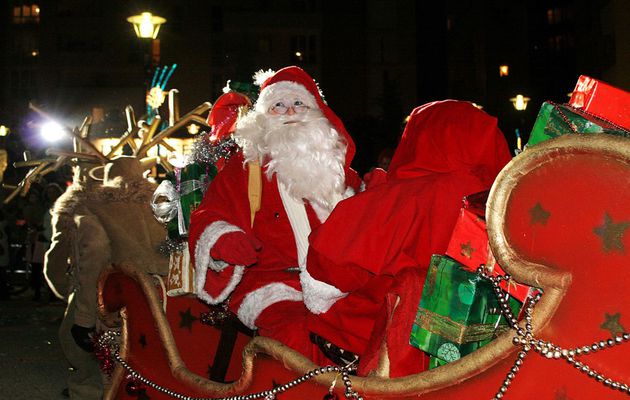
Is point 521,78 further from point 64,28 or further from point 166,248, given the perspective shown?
point 166,248

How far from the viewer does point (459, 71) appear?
4891 cm

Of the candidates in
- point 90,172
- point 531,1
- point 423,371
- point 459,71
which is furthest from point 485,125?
point 531,1

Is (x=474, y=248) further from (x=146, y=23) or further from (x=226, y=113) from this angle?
(x=146, y=23)

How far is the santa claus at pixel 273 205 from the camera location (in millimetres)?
4035

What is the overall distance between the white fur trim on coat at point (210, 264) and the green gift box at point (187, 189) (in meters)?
0.73

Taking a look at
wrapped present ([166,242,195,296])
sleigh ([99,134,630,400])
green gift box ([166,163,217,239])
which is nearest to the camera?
sleigh ([99,134,630,400])

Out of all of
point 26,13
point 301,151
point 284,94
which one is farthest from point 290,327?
point 26,13

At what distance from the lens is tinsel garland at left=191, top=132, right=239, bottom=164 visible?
17.0 feet

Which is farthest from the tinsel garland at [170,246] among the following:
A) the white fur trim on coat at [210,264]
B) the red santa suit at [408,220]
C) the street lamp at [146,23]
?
the street lamp at [146,23]

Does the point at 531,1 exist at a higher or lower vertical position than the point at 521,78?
higher

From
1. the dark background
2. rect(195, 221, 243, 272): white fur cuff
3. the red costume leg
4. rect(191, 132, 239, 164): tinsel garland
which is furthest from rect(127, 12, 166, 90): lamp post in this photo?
the dark background

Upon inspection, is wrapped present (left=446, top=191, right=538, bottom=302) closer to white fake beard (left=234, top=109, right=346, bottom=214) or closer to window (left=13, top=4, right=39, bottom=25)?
white fake beard (left=234, top=109, right=346, bottom=214)

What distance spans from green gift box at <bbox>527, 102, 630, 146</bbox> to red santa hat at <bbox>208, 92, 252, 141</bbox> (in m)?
2.91

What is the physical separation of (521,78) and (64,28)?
30.1 m
